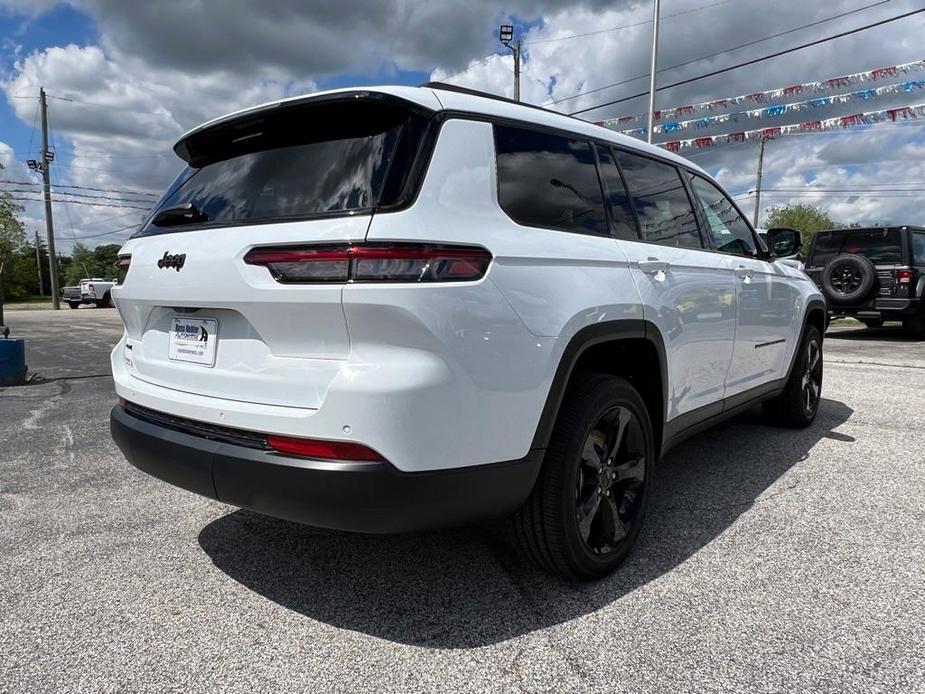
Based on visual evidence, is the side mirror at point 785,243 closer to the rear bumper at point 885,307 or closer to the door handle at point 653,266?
the door handle at point 653,266

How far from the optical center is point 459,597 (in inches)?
93.7

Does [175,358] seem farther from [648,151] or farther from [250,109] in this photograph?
[648,151]

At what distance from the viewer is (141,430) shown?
7.74ft

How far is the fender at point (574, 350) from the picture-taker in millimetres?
2174

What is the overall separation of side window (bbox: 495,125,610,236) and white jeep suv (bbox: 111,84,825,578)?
0.01 metres

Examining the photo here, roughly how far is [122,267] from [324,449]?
1424 millimetres

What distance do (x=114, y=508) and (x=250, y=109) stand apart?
→ 2.18 meters

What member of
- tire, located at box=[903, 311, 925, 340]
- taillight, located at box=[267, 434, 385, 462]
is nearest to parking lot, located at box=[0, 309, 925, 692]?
taillight, located at box=[267, 434, 385, 462]

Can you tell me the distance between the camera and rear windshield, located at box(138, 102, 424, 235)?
6.44 feet

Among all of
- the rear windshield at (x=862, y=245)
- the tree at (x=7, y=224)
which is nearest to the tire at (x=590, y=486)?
the rear windshield at (x=862, y=245)

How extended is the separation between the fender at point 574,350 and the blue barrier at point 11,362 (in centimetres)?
688

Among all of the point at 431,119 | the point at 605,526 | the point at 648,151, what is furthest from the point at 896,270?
the point at 431,119

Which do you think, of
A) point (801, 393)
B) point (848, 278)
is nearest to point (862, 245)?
point (848, 278)

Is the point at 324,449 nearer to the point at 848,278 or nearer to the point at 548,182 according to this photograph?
the point at 548,182
